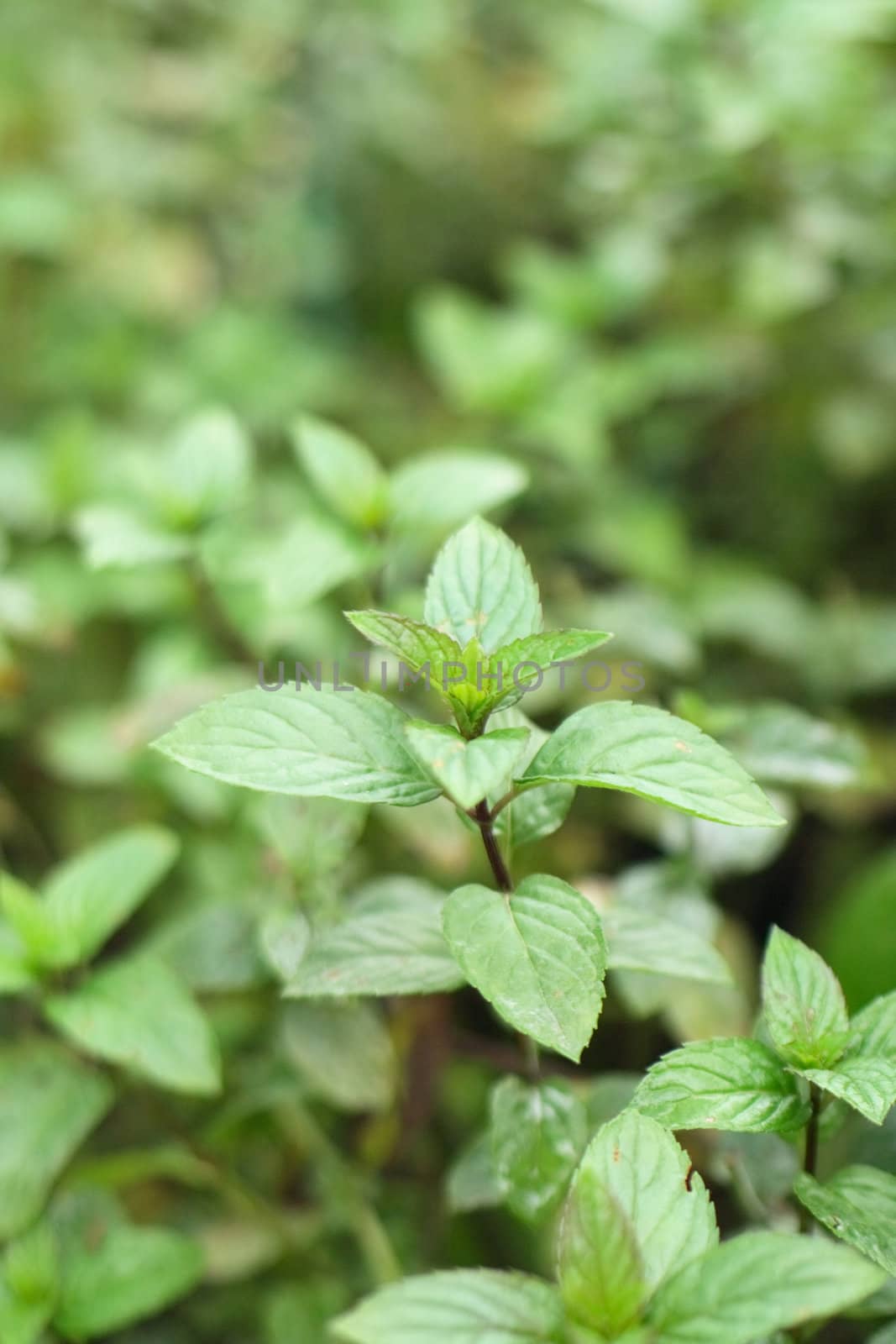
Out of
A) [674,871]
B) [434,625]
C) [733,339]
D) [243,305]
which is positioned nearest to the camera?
[434,625]

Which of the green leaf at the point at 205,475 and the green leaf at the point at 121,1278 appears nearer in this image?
the green leaf at the point at 121,1278

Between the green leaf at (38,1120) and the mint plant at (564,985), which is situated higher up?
the mint plant at (564,985)

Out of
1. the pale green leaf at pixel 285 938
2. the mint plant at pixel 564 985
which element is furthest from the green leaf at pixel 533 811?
the pale green leaf at pixel 285 938

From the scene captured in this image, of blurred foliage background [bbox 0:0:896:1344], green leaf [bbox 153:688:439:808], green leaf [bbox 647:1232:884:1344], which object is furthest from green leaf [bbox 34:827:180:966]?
green leaf [bbox 647:1232:884:1344]

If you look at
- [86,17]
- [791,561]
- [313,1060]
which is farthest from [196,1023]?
[86,17]

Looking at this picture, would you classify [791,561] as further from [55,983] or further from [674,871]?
[55,983]

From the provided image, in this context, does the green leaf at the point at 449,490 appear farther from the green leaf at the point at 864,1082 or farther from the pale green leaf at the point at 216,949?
the green leaf at the point at 864,1082

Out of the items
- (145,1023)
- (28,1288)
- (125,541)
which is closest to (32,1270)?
(28,1288)
